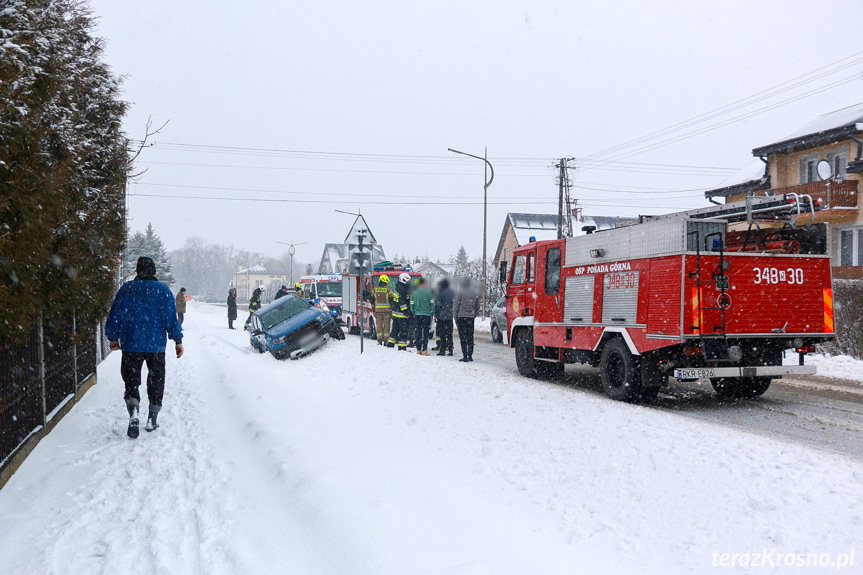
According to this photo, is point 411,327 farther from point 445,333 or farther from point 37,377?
point 37,377

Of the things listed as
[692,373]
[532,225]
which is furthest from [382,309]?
[532,225]

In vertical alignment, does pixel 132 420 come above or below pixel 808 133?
below

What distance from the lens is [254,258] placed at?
16712cm

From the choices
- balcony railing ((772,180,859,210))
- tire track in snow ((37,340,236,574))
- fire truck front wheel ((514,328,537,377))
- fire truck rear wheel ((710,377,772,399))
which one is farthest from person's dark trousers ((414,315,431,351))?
balcony railing ((772,180,859,210))

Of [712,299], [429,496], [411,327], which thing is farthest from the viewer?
[411,327]

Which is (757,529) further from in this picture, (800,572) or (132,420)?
(132,420)

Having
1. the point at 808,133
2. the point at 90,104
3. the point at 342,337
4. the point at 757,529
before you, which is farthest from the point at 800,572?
the point at 808,133

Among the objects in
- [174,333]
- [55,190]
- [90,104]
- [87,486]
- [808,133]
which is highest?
[808,133]

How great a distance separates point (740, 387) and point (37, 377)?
903 cm

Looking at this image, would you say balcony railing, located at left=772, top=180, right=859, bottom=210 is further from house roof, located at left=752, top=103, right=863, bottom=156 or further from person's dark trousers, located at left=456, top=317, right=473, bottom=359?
person's dark trousers, located at left=456, top=317, right=473, bottom=359

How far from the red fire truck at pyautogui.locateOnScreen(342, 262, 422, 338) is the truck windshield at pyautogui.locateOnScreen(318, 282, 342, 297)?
7.94ft

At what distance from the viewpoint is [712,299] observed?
26.6ft

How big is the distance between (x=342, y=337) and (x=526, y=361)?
6.75 m

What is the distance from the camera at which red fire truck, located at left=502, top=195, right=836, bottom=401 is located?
8117 millimetres
